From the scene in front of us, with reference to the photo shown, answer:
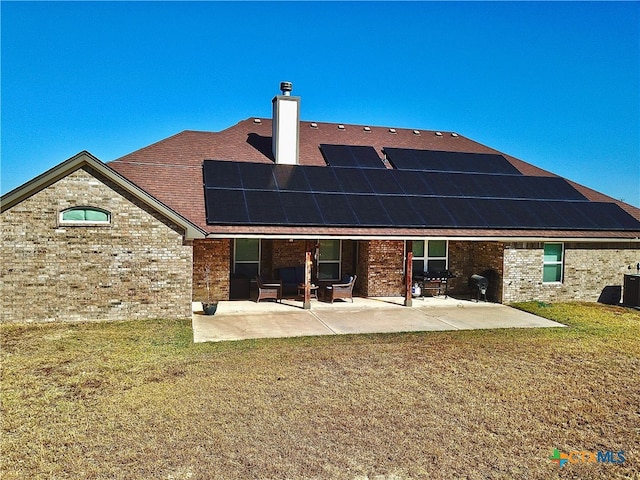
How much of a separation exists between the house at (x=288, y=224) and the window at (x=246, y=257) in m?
0.05

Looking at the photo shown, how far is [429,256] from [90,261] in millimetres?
10769

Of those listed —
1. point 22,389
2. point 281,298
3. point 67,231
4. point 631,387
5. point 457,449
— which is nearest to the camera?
point 457,449

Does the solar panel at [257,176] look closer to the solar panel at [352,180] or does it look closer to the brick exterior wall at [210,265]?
the brick exterior wall at [210,265]

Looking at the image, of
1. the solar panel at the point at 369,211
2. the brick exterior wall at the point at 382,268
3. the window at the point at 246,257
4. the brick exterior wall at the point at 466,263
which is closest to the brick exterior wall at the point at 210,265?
the window at the point at 246,257

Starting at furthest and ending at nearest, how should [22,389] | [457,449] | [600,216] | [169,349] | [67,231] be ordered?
[600,216] → [67,231] → [169,349] → [22,389] → [457,449]

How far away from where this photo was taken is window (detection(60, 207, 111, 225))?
12016 millimetres

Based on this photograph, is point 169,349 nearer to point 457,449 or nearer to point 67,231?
point 67,231

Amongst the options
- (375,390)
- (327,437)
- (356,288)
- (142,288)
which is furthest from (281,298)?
(327,437)

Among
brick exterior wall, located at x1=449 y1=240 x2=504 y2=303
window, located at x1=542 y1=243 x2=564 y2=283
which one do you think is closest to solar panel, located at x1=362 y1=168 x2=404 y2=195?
brick exterior wall, located at x1=449 y1=240 x2=504 y2=303

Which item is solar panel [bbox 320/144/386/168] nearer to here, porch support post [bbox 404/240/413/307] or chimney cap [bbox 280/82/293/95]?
chimney cap [bbox 280/82/293/95]

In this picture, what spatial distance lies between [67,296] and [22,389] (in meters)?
5.02

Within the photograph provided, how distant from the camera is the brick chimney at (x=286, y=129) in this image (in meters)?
18.0

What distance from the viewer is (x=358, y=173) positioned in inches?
693

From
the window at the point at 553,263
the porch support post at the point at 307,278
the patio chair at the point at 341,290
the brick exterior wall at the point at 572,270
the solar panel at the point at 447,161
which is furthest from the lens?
the solar panel at the point at 447,161
